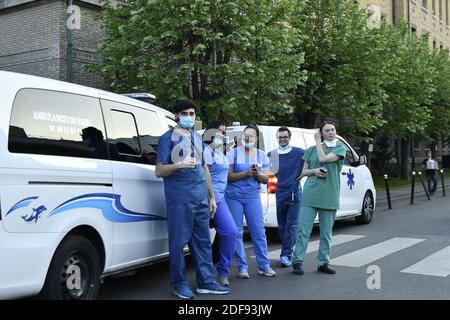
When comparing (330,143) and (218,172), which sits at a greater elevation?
(330,143)

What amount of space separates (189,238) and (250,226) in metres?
1.28

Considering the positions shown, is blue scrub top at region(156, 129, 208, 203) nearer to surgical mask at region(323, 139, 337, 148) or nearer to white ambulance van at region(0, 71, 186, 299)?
white ambulance van at region(0, 71, 186, 299)

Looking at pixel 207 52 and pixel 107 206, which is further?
pixel 207 52

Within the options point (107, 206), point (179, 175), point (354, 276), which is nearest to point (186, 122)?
point (179, 175)

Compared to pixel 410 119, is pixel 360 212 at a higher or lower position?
lower

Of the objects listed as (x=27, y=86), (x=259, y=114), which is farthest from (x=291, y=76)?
(x=27, y=86)

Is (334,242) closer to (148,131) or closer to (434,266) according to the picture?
(434,266)

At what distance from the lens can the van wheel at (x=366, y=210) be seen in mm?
11188

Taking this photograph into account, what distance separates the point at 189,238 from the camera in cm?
519

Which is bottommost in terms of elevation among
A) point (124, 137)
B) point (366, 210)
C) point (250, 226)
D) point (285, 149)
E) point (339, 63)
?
point (366, 210)

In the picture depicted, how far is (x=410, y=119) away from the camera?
803 inches

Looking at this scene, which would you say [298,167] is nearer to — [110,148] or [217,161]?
[217,161]
